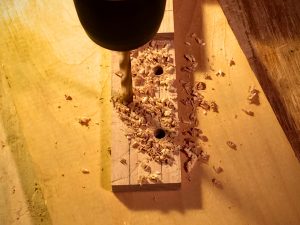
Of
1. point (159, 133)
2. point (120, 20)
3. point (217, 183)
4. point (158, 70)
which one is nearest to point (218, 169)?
point (217, 183)

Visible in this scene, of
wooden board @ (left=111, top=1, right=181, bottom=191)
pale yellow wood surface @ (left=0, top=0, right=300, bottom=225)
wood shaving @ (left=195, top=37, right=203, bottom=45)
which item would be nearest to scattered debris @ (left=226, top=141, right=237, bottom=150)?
pale yellow wood surface @ (left=0, top=0, right=300, bottom=225)

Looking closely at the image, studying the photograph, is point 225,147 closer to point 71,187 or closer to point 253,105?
point 253,105

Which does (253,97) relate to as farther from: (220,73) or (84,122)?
(84,122)

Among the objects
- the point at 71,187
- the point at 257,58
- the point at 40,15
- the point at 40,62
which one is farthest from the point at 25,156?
the point at 257,58

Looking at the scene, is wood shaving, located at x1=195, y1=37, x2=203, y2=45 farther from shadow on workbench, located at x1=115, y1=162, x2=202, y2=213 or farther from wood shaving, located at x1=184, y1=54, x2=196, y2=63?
shadow on workbench, located at x1=115, y1=162, x2=202, y2=213

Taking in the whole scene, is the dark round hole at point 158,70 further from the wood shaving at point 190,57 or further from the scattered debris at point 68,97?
the scattered debris at point 68,97

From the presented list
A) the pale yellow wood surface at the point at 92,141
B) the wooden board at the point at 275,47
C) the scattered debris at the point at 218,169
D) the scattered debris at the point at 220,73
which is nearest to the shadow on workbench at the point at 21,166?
the pale yellow wood surface at the point at 92,141

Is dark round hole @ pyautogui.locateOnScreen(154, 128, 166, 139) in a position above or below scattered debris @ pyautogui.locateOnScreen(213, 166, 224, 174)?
above
